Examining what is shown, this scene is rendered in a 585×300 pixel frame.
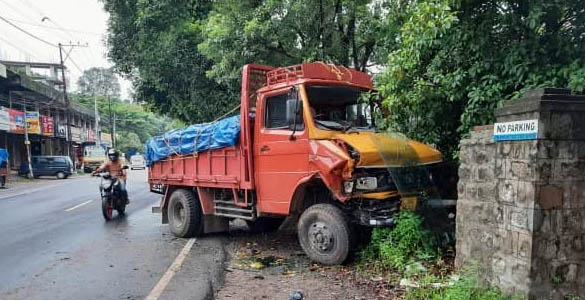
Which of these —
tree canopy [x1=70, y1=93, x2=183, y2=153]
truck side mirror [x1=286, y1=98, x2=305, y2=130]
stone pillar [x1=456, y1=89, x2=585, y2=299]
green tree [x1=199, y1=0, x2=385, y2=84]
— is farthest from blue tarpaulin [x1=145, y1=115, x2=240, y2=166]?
tree canopy [x1=70, y1=93, x2=183, y2=153]

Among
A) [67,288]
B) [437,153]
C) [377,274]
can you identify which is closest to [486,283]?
[377,274]

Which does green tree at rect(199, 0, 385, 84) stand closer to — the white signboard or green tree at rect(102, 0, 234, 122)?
green tree at rect(102, 0, 234, 122)

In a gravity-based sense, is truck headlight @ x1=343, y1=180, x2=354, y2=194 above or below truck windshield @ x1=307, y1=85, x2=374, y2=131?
below

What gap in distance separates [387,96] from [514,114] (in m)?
2.49

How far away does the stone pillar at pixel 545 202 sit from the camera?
3738 millimetres

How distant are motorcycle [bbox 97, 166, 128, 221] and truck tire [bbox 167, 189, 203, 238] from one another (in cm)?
245

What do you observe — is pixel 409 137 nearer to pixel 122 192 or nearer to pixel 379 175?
pixel 379 175

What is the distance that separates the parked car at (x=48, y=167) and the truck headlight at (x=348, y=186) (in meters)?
29.6

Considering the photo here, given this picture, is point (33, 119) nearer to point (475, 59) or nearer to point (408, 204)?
point (408, 204)

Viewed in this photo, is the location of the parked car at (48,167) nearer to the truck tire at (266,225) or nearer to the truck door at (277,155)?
the truck tire at (266,225)

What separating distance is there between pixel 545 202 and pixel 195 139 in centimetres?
588

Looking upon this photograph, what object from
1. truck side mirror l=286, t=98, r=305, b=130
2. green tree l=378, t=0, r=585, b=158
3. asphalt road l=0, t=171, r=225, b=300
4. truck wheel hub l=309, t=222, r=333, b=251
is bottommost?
asphalt road l=0, t=171, r=225, b=300

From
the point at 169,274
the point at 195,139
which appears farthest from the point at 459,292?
the point at 195,139

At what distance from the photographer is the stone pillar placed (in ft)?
12.3
